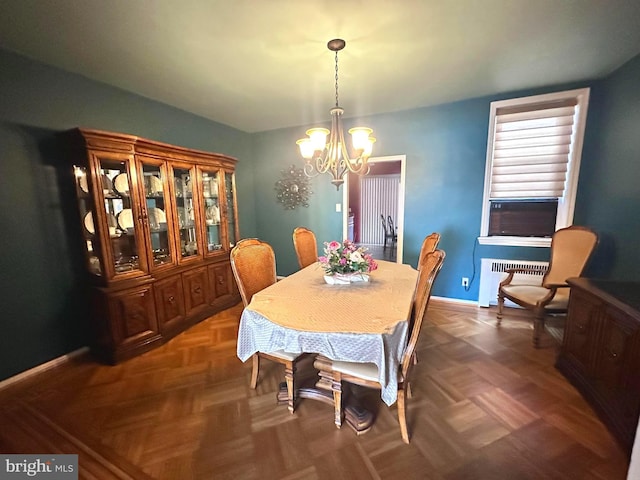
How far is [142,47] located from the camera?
1.81 meters

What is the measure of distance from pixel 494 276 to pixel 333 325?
2.66 metres

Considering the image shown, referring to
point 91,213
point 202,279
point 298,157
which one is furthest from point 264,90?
point 202,279

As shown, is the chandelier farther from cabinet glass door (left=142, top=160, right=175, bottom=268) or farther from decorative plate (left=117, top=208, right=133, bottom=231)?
decorative plate (left=117, top=208, right=133, bottom=231)

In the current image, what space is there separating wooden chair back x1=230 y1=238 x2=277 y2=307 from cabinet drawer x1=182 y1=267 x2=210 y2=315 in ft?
3.88

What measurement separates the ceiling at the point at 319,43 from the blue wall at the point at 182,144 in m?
0.24

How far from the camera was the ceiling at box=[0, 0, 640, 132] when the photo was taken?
1474 mm

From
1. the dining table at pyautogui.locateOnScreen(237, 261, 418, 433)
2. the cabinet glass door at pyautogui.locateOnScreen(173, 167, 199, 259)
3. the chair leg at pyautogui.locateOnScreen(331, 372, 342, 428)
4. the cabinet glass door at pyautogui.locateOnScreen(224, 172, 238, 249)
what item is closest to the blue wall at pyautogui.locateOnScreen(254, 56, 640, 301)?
the cabinet glass door at pyautogui.locateOnScreen(224, 172, 238, 249)

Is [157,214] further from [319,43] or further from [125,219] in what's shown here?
[319,43]

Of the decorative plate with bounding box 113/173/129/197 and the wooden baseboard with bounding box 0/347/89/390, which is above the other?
the decorative plate with bounding box 113/173/129/197

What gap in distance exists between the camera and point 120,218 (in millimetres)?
2287

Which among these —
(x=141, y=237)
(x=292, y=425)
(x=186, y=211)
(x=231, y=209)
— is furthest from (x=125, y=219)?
(x=292, y=425)

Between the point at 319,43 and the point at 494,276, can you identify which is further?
the point at 494,276

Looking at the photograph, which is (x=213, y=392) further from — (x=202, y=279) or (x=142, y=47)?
(x=142, y=47)

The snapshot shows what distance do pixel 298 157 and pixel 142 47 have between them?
2.31 metres
